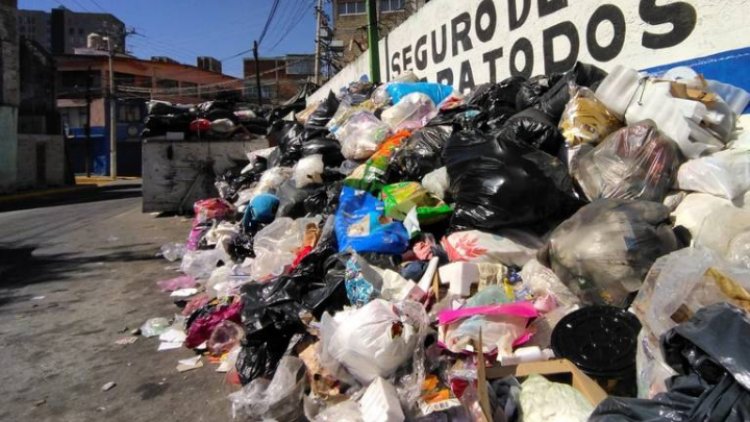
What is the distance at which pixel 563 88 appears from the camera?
3492 millimetres

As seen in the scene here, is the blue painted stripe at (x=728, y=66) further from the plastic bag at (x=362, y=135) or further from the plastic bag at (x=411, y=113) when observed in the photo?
the plastic bag at (x=362, y=135)

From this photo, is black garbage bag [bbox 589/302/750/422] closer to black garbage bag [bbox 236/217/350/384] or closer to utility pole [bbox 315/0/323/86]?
black garbage bag [bbox 236/217/350/384]

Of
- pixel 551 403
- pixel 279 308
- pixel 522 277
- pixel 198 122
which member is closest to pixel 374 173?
pixel 279 308

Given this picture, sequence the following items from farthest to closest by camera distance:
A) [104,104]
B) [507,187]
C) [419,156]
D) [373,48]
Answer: [104,104] < [373,48] < [419,156] < [507,187]

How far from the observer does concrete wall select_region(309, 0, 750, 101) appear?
3.03 m

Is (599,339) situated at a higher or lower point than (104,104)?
lower

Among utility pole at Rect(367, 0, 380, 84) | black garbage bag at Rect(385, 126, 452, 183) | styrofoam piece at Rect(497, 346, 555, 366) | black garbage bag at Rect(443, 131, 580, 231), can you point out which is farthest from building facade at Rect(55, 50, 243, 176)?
styrofoam piece at Rect(497, 346, 555, 366)

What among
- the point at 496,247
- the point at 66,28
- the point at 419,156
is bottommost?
the point at 496,247

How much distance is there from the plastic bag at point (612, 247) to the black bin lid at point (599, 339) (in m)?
0.16

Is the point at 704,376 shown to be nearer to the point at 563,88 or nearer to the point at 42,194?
the point at 563,88

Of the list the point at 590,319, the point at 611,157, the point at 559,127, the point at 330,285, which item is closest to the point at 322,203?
the point at 330,285

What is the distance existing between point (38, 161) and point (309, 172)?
16322mm

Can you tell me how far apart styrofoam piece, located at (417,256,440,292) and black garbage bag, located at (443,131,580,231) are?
0.29 m

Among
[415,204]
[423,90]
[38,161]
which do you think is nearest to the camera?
[415,204]
